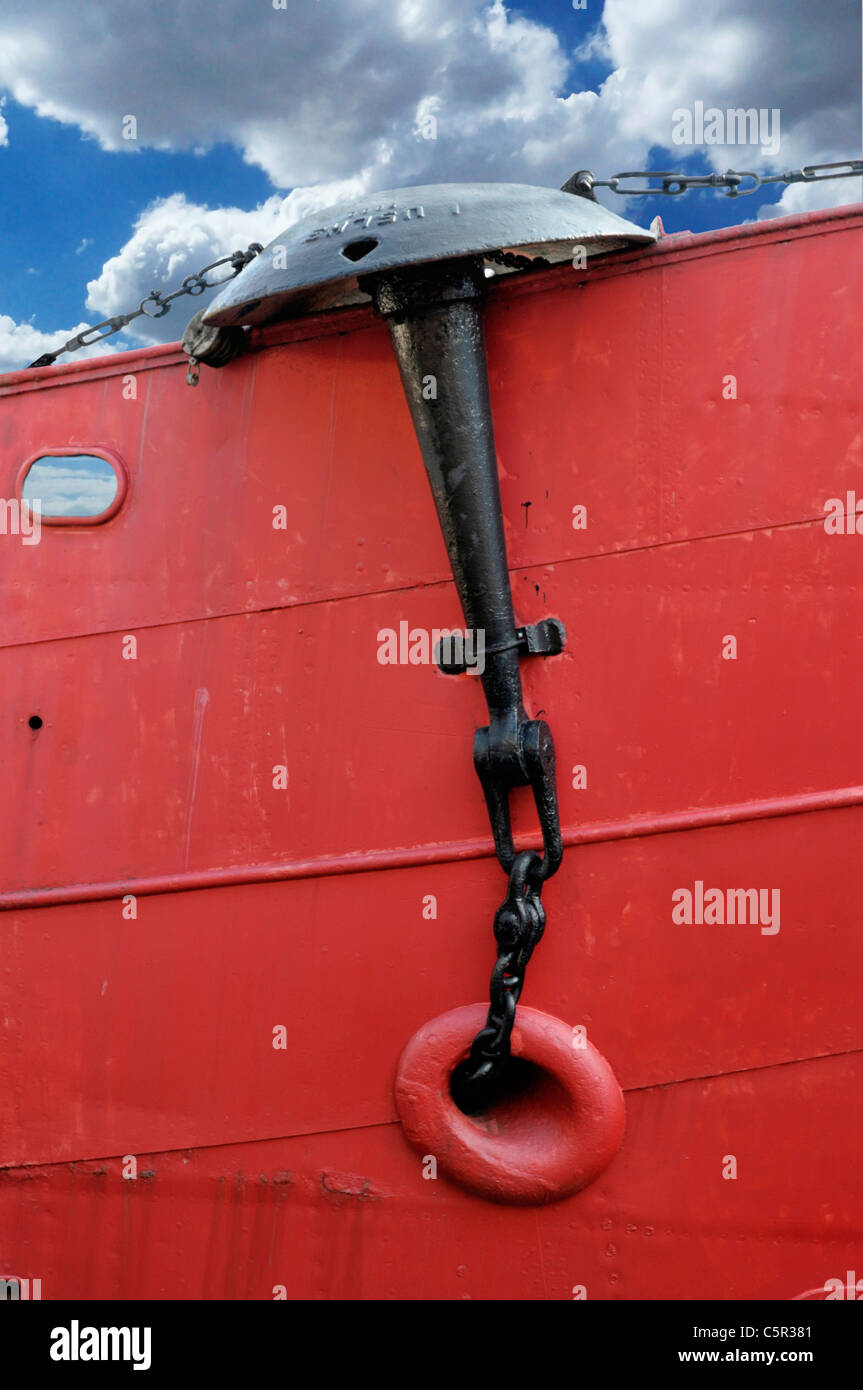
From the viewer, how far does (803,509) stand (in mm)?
2902

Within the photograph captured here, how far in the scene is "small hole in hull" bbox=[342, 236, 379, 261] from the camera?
Answer: 2604mm

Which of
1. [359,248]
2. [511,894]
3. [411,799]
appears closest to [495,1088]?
[511,894]

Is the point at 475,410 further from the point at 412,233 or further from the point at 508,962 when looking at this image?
the point at 508,962

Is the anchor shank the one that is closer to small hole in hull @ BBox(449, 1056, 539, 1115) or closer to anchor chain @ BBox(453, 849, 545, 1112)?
anchor chain @ BBox(453, 849, 545, 1112)

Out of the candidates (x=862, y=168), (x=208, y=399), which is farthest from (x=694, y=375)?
(x=208, y=399)

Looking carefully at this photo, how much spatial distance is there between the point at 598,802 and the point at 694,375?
1276 millimetres

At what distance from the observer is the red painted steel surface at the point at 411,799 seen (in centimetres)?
289

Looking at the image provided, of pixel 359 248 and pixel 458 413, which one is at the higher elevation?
pixel 359 248

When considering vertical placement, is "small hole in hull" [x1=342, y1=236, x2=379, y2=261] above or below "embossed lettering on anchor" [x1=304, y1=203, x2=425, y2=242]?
below

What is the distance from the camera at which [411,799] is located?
10.0 ft

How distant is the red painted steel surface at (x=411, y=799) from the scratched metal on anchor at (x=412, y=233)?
0.29 metres

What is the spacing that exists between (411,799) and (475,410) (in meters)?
1.15

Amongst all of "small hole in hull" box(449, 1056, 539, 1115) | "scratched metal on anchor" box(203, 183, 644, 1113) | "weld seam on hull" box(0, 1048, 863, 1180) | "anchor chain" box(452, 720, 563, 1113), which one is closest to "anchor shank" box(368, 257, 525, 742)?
"scratched metal on anchor" box(203, 183, 644, 1113)

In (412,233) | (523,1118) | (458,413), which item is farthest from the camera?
(523,1118)
